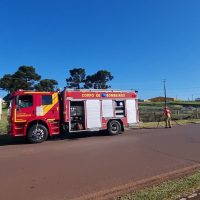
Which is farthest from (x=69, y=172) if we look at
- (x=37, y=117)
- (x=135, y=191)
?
(x=37, y=117)

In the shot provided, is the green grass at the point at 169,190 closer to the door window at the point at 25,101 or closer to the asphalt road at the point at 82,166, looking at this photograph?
the asphalt road at the point at 82,166

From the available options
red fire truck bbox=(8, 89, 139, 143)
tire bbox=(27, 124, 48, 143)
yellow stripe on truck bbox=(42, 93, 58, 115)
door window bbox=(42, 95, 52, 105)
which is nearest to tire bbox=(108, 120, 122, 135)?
red fire truck bbox=(8, 89, 139, 143)

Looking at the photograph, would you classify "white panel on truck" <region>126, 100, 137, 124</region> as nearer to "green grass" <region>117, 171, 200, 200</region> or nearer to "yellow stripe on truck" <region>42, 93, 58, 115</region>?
"yellow stripe on truck" <region>42, 93, 58, 115</region>

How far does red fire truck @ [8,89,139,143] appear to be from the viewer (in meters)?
15.7

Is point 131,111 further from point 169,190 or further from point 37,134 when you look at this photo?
point 169,190

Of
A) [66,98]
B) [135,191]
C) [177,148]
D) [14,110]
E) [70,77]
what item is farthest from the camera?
[70,77]

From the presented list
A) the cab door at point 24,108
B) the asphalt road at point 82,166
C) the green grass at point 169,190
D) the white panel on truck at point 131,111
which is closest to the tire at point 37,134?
the cab door at point 24,108

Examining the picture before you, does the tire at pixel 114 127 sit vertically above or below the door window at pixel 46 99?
below

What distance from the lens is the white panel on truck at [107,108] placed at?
1859cm

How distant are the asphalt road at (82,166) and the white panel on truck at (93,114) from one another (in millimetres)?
4249

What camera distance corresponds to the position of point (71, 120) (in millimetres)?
17500

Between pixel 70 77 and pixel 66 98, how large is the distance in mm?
64229

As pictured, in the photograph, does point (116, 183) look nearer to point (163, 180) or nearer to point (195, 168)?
point (163, 180)

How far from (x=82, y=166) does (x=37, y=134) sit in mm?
6715
